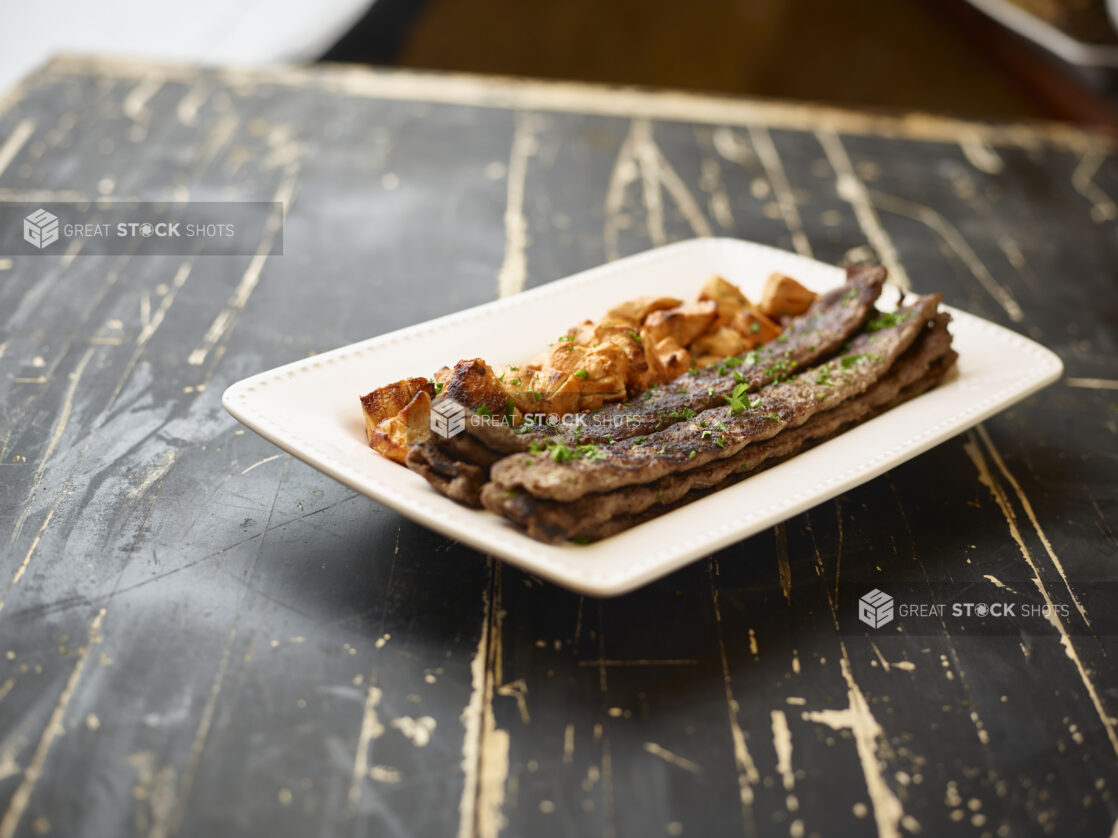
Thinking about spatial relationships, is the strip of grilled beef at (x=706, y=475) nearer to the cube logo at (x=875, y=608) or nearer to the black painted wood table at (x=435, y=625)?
the black painted wood table at (x=435, y=625)

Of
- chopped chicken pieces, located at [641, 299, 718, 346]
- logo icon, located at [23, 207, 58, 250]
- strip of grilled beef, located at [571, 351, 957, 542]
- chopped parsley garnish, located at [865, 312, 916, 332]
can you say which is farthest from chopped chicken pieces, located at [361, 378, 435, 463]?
logo icon, located at [23, 207, 58, 250]

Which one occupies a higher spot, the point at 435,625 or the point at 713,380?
the point at 713,380

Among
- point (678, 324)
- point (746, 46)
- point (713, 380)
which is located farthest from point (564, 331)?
point (746, 46)

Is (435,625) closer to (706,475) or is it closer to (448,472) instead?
(448,472)

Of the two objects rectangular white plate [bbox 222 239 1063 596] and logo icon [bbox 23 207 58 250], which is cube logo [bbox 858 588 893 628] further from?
logo icon [bbox 23 207 58 250]

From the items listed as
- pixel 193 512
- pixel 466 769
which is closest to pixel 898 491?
pixel 466 769

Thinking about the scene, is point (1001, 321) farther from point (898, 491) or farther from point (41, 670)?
point (41, 670)
